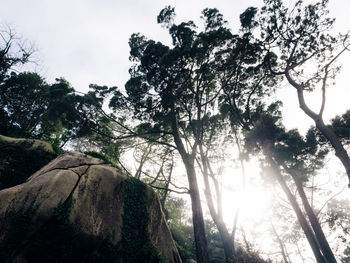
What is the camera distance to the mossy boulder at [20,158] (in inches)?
292

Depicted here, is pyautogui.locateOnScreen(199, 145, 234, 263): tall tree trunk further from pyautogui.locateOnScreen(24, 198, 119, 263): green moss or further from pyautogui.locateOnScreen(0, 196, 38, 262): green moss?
pyautogui.locateOnScreen(0, 196, 38, 262): green moss

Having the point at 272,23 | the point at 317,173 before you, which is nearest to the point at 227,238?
the point at 317,173

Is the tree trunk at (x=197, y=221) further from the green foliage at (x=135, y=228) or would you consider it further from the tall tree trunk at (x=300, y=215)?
the tall tree trunk at (x=300, y=215)

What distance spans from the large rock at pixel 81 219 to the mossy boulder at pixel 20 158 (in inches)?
78.6

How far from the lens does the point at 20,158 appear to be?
8.09 metres

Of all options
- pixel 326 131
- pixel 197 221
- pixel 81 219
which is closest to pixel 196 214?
pixel 197 221

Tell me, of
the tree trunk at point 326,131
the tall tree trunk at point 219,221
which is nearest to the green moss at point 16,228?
the tall tree trunk at point 219,221

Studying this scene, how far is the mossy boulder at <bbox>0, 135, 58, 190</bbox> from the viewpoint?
24.3 ft

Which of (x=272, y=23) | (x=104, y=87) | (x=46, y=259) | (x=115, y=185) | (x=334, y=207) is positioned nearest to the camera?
(x=46, y=259)

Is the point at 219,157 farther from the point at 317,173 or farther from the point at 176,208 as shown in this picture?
the point at 176,208

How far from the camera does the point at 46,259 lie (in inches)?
190

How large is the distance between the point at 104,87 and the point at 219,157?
965 centimetres

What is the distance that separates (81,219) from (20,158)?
5.36 meters

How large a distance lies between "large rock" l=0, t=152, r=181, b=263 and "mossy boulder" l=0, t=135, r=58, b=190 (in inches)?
78.6
